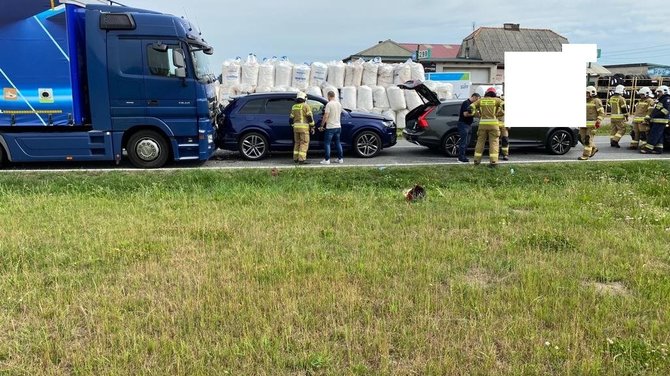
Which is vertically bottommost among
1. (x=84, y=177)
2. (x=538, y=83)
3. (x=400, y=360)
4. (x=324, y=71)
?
(x=400, y=360)

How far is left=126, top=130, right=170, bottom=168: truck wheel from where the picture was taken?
10273mm

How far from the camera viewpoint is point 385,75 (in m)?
19.0

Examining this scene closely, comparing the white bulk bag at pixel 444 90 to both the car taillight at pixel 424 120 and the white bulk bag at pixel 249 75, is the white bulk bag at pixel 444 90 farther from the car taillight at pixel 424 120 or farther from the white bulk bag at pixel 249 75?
the car taillight at pixel 424 120

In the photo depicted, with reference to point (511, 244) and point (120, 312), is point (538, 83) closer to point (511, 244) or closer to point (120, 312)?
point (511, 244)

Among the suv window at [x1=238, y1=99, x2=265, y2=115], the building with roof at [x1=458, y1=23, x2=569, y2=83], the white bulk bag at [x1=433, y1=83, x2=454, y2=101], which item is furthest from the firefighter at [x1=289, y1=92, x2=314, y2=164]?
the building with roof at [x1=458, y1=23, x2=569, y2=83]

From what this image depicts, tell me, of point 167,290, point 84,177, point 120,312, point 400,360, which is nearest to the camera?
point 400,360

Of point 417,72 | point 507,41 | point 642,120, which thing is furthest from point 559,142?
point 507,41

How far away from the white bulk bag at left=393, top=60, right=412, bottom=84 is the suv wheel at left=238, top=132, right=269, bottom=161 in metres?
8.68

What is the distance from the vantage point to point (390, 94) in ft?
60.7

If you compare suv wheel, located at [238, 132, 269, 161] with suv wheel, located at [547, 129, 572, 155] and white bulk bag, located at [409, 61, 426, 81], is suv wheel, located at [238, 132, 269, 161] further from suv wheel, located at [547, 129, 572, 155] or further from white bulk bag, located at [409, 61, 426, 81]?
white bulk bag, located at [409, 61, 426, 81]

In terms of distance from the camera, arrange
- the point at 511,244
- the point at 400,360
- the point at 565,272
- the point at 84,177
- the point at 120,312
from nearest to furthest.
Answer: the point at 400,360
the point at 120,312
the point at 565,272
the point at 511,244
the point at 84,177

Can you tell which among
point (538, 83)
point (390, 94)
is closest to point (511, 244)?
point (538, 83)

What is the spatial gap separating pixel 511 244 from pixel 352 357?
8.99 feet

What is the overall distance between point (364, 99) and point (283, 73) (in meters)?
3.02
